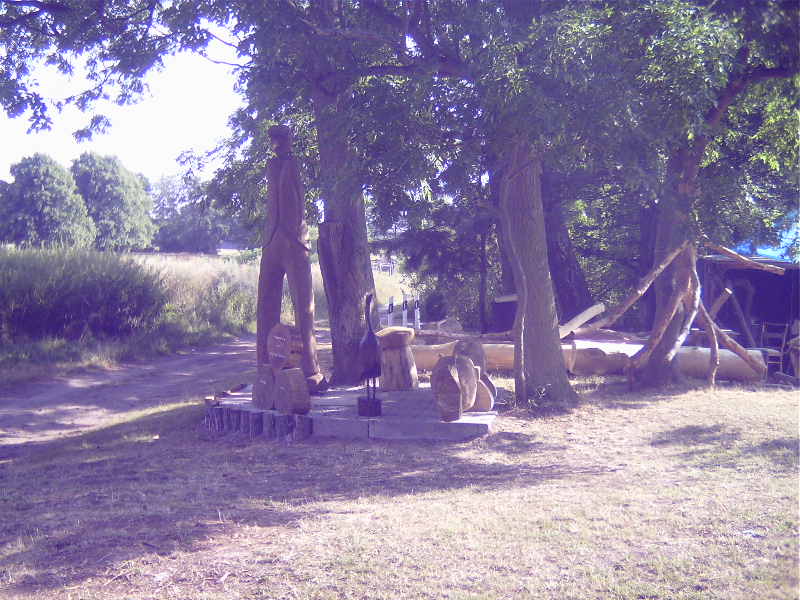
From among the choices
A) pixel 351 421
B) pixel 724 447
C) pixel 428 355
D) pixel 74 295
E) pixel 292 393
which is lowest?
pixel 724 447

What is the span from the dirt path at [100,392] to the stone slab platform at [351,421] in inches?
123

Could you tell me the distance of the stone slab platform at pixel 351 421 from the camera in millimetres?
8094

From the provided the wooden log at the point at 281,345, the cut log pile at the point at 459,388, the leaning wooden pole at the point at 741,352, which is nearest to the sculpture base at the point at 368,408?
the cut log pile at the point at 459,388

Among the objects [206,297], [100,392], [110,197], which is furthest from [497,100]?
[110,197]

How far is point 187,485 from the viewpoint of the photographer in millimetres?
6633

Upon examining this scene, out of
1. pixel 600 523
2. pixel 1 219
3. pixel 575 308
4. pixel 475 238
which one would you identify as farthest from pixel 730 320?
pixel 1 219

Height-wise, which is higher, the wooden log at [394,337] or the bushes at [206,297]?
the bushes at [206,297]

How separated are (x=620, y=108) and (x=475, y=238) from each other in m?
9.93

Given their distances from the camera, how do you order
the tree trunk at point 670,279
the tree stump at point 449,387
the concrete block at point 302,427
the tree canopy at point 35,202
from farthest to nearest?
the tree canopy at point 35,202 → the tree trunk at point 670,279 → the concrete block at point 302,427 → the tree stump at point 449,387

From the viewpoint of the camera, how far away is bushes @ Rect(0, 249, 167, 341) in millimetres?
16969

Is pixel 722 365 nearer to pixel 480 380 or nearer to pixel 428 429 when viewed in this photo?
pixel 480 380

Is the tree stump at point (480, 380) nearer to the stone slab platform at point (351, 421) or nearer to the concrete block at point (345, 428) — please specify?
the stone slab platform at point (351, 421)

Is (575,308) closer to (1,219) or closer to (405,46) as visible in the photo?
(405,46)

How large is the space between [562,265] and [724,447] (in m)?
8.75
